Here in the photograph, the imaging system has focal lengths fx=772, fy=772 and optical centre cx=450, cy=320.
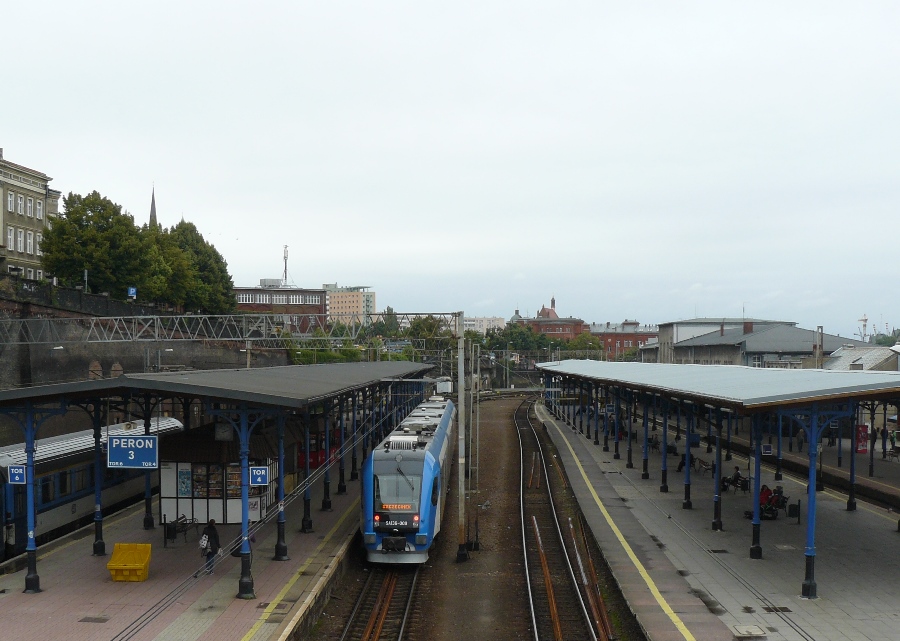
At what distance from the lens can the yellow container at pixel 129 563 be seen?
17.0m

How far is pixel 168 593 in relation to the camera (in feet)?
53.5

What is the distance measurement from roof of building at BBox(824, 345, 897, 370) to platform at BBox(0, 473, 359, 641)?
4241cm

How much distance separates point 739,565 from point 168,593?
43.7ft

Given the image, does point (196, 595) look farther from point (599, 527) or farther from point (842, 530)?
point (842, 530)

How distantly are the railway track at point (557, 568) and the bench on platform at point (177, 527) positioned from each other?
9.29 meters

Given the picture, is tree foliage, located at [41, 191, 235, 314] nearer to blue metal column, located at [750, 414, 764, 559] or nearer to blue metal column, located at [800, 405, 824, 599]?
blue metal column, located at [750, 414, 764, 559]

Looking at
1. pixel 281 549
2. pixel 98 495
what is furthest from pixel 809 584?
pixel 98 495

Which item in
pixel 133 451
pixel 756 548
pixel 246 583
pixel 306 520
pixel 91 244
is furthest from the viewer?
pixel 91 244

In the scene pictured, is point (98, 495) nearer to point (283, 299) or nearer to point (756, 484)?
point (756, 484)

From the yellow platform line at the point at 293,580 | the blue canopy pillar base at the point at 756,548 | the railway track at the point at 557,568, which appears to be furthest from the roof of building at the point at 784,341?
the yellow platform line at the point at 293,580

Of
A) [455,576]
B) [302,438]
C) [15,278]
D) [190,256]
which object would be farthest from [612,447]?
[190,256]

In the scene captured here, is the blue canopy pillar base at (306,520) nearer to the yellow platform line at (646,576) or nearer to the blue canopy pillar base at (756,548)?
the yellow platform line at (646,576)

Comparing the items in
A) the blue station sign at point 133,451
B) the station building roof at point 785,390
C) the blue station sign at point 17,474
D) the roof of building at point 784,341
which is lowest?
the blue station sign at point 17,474

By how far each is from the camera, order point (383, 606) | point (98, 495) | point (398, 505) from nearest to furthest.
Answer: point (383, 606) < point (398, 505) < point (98, 495)
